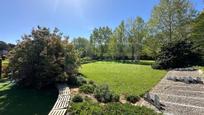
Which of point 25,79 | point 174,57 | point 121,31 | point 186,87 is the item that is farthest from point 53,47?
point 121,31

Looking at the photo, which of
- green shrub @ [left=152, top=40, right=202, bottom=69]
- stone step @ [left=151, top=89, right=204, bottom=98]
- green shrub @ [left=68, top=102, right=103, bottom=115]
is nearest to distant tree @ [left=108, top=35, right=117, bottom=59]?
green shrub @ [left=152, top=40, right=202, bottom=69]

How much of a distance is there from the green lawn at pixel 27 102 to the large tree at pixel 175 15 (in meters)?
20.1

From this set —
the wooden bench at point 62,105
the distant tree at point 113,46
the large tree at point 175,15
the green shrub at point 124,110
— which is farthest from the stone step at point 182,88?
the distant tree at point 113,46

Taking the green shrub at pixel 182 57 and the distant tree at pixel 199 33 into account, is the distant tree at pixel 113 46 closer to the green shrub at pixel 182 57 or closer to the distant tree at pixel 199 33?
the green shrub at pixel 182 57

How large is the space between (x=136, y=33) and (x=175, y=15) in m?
9.75

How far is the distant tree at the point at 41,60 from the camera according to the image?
9.73m

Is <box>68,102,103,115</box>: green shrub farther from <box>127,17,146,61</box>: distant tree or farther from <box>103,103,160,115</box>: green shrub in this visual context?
<box>127,17,146,61</box>: distant tree

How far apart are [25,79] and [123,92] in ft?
17.3

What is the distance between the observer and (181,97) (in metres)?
7.52

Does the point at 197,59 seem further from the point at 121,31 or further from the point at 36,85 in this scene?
the point at 121,31

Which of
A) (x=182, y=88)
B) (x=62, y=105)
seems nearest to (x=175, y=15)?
(x=182, y=88)

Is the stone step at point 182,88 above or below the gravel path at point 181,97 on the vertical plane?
above

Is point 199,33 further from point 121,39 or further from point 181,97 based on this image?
point 121,39

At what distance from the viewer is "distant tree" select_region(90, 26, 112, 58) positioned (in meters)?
43.8
